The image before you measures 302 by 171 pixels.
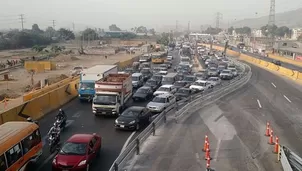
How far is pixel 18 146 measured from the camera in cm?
1231

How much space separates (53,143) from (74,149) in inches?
121

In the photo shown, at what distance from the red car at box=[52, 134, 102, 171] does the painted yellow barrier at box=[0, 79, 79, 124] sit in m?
6.67

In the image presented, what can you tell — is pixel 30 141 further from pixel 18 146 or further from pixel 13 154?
pixel 13 154

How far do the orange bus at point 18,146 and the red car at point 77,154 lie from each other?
108cm

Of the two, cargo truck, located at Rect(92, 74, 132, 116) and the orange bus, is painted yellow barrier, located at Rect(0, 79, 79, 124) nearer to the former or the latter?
cargo truck, located at Rect(92, 74, 132, 116)

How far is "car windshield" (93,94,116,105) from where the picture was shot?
895 inches

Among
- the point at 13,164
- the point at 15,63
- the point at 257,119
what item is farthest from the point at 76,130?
the point at 15,63

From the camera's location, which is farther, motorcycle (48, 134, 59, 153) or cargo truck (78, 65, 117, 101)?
cargo truck (78, 65, 117, 101)

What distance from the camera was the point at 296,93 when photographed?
34656 millimetres

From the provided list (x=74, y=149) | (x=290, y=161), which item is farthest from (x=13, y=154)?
(x=290, y=161)

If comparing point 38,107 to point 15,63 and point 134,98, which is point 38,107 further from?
point 15,63

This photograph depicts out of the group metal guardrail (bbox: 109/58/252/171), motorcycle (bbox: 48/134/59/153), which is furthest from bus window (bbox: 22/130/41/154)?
metal guardrail (bbox: 109/58/252/171)

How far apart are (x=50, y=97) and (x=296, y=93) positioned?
2471cm

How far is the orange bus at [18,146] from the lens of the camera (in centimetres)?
1145
